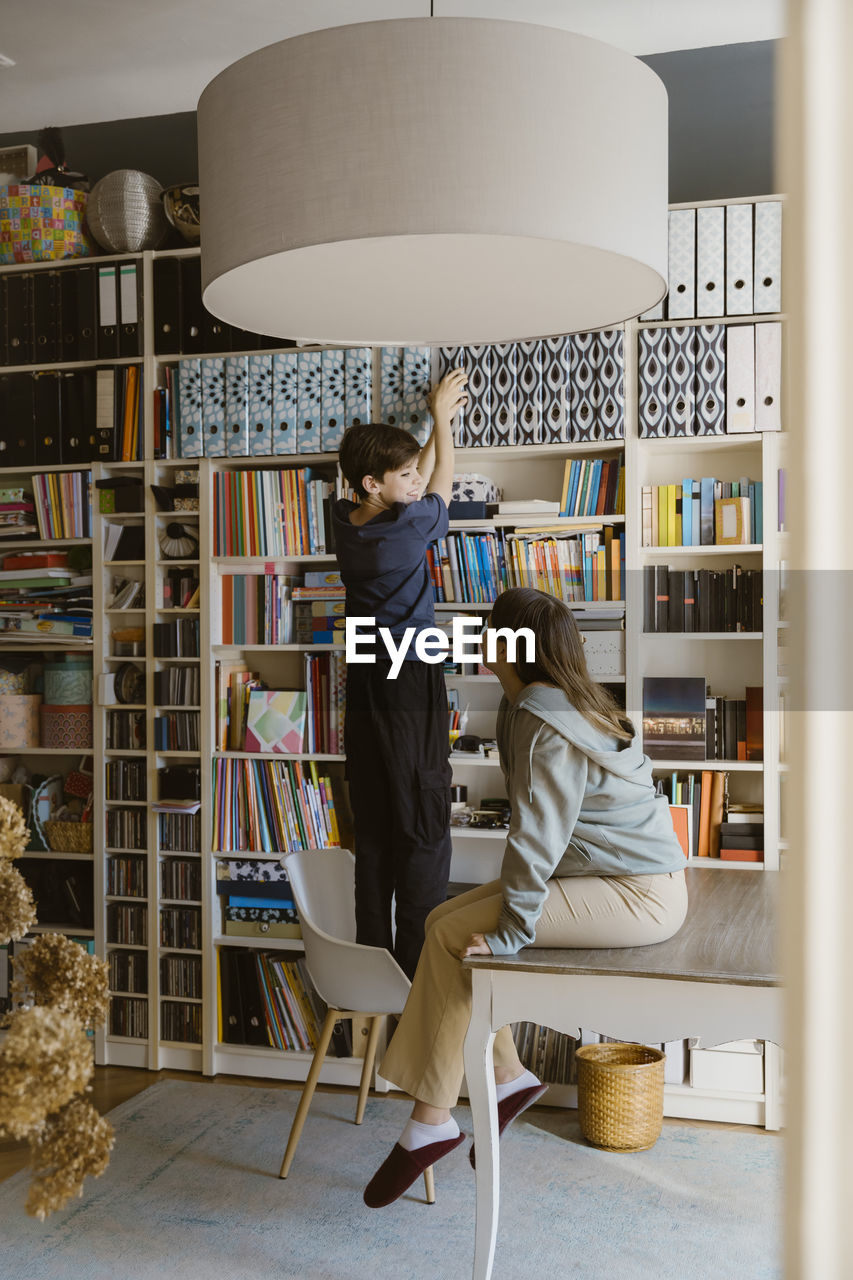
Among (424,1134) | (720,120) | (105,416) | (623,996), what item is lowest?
(424,1134)

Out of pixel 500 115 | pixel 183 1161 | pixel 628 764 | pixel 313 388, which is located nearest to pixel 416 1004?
pixel 628 764

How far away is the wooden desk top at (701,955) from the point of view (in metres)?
2.09

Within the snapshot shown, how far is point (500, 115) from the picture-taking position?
4.37 feet

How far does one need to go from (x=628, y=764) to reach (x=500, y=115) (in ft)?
4.76

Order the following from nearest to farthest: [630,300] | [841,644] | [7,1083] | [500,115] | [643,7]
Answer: [841,644]
[7,1083]
[500,115]
[630,300]
[643,7]

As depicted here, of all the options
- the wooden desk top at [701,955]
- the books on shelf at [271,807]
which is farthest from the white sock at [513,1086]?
the books on shelf at [271,807]

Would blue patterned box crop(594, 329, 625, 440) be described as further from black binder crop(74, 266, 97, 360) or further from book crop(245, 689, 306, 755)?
black binder crop(74, 266, 97, 360)

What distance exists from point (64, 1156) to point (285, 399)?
10.1ft

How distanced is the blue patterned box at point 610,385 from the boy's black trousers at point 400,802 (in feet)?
3.15

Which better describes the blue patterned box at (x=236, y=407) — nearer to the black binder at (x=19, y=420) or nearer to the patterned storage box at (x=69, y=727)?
the black binder at (x=19, y=420)

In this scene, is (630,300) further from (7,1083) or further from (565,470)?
(565,470)

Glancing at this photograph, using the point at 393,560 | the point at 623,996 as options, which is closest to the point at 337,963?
the point at 623,996

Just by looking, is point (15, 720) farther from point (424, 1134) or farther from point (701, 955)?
point (701, 955)

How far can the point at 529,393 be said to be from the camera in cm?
356
